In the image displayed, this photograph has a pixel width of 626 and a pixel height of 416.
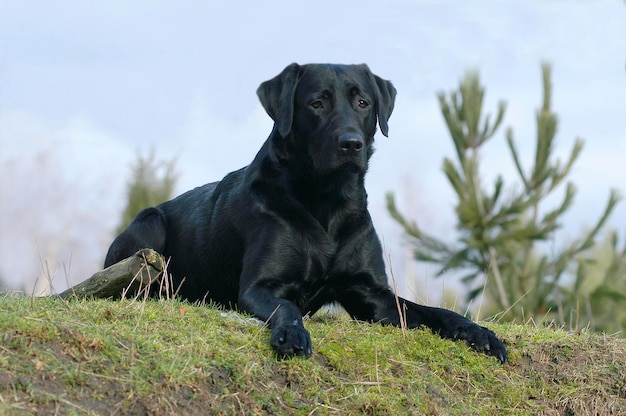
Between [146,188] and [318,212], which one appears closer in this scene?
[318,212]

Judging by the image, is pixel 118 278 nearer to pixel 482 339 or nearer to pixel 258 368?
pixel 258 368

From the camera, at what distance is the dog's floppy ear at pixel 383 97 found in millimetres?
4668

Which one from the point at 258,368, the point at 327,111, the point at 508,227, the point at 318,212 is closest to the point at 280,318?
the point at 258,368

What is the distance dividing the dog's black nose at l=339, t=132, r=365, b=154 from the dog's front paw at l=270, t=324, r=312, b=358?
1087 mm

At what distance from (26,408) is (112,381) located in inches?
15.3

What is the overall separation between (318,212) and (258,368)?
1378 mm

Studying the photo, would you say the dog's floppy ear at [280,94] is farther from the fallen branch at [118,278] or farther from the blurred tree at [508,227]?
the blurred tree at [508,227]

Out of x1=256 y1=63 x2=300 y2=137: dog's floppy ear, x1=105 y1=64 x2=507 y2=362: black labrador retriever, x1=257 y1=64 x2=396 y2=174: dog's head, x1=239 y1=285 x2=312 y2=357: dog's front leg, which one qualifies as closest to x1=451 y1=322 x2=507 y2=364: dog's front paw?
x1=105 y1=64 x2=507 y2=362: black labrador retriever

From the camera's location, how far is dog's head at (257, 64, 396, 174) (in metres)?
4.26

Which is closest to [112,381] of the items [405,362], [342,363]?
[342,363]

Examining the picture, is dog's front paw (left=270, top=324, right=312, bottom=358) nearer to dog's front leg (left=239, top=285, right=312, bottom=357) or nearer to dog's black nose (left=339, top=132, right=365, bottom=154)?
Result: dog's front leg (left=239, top=285, right=312, bottom=357)

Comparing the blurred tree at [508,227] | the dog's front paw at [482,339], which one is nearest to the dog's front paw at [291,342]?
the dog's front paw at [482,339]

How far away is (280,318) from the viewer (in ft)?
12.5

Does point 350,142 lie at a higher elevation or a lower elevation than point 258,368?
higher
